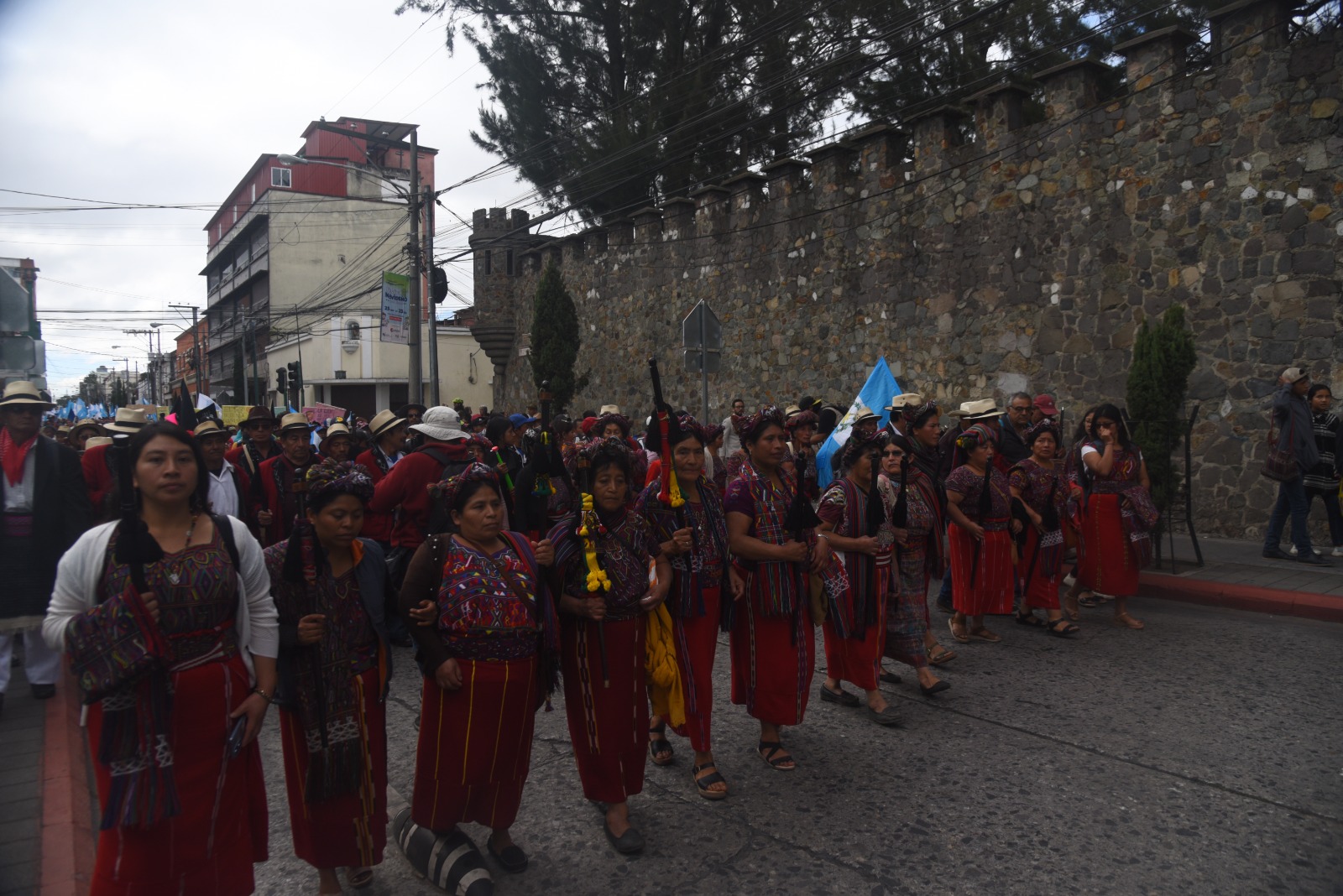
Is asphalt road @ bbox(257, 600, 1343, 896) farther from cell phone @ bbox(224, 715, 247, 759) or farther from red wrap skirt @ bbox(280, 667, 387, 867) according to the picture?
cell phone @ bbox(224, 715, 247, 759)

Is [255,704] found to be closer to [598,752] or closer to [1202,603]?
[598,752]

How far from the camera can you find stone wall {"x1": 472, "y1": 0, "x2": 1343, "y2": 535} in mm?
10109

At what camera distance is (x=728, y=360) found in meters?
19.0

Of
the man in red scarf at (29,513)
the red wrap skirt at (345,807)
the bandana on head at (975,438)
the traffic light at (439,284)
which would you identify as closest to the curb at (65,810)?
the man in red scarf at (29,513)

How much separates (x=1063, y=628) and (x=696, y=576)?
13.6ft

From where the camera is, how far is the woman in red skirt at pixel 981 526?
6.57 meters

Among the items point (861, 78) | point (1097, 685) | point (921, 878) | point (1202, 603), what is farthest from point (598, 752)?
point (861, 78)

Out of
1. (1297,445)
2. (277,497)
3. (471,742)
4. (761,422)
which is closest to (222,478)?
(277,497)

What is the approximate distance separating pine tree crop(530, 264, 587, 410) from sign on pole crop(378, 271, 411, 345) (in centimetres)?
347

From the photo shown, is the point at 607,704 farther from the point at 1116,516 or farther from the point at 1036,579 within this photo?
the point at 1116,516

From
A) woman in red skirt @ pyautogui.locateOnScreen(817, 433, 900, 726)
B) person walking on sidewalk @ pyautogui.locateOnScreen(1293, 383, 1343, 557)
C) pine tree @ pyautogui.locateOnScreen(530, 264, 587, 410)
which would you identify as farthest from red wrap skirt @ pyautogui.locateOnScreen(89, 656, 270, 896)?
pine tree @ pyautogui.locateOnScreen(530, 264, 587, 410)

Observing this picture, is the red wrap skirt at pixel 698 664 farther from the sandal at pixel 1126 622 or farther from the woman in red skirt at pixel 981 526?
the sandal at pixel 1126 622

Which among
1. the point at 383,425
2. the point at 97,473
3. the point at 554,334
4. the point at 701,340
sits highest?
the point at 554,334

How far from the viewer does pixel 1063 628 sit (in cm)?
703
